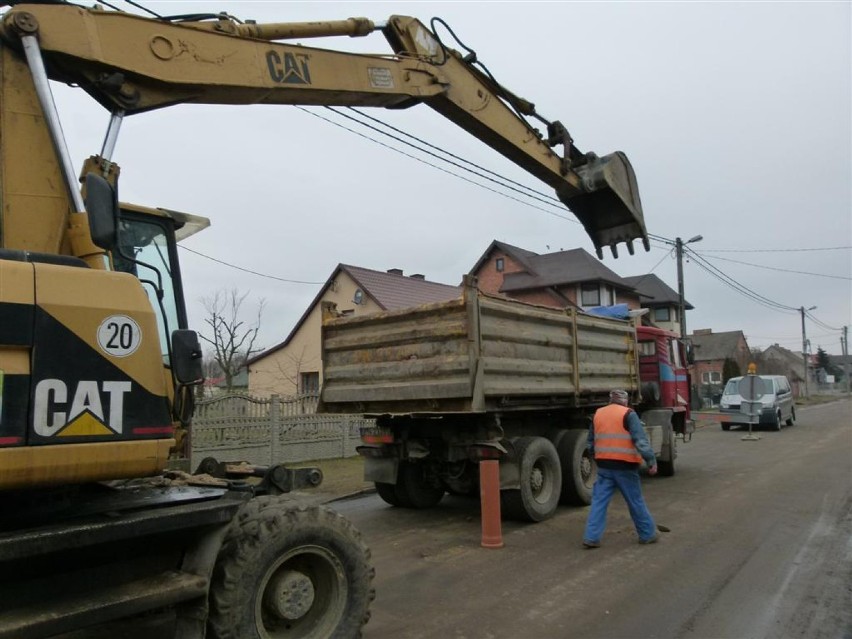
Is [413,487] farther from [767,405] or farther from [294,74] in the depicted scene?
[767,405]

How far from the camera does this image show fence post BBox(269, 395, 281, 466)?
12.9 metres

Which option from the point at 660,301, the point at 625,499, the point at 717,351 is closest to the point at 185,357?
the point at 625,499

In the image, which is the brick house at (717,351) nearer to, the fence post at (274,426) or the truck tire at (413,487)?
the fence post at (274,426)

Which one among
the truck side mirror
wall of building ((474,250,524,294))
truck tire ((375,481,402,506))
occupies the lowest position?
truck tire ((375,481,402,506))

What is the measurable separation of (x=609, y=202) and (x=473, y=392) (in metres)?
3.45

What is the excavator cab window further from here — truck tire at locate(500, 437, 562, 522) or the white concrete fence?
the white concrete fence

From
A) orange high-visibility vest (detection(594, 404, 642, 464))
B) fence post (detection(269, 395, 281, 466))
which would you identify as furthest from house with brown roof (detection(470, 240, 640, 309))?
orange high-visibility vest (detection(594, 404, 642, 464))

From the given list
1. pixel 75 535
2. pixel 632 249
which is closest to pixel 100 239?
pixel 75 535

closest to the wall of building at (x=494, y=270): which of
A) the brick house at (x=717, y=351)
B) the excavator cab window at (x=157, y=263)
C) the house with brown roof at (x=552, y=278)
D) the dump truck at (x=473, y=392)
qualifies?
the house with brown roof at (x=552, y=278)

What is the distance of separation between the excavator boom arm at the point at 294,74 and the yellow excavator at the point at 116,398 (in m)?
0.02

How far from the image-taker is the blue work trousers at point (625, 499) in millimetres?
6711

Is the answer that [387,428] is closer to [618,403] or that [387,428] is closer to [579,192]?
[618,403]

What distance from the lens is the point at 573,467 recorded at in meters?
8.81

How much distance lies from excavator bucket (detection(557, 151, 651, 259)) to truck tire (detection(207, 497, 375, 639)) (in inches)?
227
